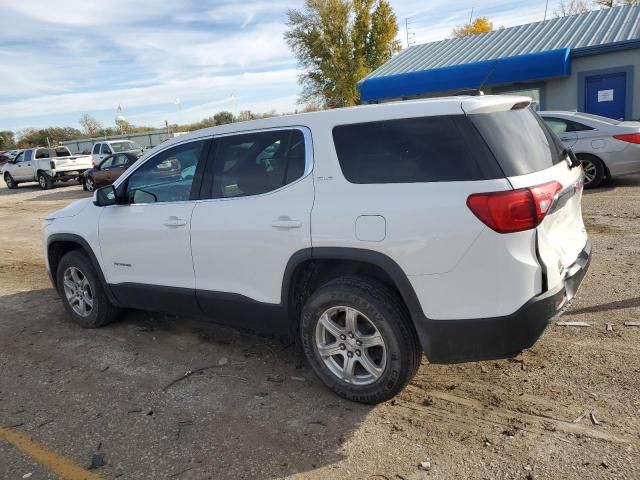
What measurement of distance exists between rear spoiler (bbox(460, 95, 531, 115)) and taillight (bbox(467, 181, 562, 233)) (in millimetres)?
529

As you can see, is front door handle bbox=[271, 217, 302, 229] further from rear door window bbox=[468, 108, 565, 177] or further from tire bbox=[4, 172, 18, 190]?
tire bbox=[4, 172, 18, 190]

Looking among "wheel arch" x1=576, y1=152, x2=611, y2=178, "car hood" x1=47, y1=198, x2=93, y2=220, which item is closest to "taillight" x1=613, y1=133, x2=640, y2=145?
"wheel arch" x1=576, y1=152, x2=611, y2=178

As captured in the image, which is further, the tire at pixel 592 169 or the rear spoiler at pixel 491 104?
the tire at pixel 592 169

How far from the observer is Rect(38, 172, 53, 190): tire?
22812 mm

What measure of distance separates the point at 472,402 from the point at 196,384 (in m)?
Answer: 1.92

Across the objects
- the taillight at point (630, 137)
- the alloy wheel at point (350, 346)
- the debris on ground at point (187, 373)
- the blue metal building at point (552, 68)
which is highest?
the blue metal building at point (552, 68)

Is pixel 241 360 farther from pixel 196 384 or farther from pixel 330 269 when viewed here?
pixel 330 269

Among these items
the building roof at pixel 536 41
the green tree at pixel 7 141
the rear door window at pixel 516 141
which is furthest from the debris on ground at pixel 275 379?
the green tree at pixel 7 141

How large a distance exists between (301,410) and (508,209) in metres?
1.78

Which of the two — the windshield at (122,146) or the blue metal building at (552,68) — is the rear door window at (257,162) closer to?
the blue metal building at (552,68)

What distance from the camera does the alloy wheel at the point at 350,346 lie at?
3.32 metres

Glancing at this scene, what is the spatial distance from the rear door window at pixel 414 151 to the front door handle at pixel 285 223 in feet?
1.43

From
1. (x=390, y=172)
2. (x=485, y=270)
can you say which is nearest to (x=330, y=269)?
(x=390, y=172)

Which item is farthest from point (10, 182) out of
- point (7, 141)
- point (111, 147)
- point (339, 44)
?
point (7, 141)
